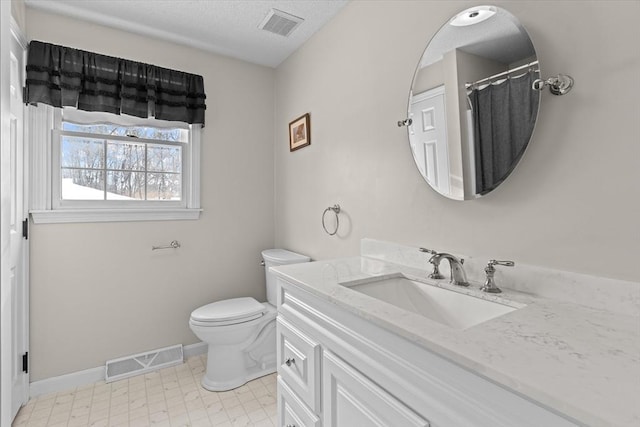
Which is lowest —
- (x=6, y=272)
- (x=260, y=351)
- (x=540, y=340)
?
(x=260, y=351)

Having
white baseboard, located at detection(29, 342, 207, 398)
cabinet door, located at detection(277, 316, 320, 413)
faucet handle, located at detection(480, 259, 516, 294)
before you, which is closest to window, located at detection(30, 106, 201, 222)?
white baseboard, located at detection(29, 342, 207, 398)

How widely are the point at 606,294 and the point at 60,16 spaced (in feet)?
10.3

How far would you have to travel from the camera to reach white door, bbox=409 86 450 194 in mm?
1306

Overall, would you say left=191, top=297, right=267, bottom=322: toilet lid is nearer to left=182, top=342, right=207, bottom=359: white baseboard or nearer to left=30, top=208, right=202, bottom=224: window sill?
left=182, top=342, right=207, bottom=359: white baseboard

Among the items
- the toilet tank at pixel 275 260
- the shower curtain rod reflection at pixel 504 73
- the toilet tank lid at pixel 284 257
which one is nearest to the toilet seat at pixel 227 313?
the toilet tank at pixel 275 260

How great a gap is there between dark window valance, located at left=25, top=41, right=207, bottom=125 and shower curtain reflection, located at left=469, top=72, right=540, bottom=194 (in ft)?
6.59

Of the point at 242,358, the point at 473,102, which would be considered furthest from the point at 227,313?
the point at 473,102

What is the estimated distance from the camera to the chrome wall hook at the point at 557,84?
0.94 metres

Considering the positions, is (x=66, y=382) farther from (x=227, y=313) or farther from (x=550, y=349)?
(x=550, y=349)

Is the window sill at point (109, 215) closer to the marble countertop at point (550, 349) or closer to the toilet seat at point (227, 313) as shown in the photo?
the toilet seat at point (227, 313)

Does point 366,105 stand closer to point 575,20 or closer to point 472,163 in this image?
point 472,163

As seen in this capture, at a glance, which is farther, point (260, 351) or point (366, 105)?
point (260, 351)

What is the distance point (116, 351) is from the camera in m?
2.21

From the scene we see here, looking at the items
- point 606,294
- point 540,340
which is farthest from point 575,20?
point 540,340
